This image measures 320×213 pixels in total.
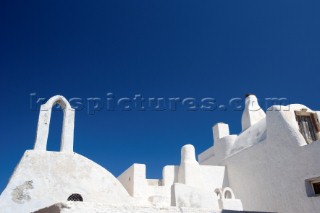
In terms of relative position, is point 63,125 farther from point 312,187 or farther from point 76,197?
point 312,187

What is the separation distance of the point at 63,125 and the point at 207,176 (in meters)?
9.11

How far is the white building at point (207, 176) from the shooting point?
318 inches

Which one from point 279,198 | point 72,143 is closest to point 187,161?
point 279,198

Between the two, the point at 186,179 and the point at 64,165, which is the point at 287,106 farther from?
the point at 64,165

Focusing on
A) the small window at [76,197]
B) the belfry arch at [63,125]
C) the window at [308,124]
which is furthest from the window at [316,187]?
the belfry arch at [63,125]

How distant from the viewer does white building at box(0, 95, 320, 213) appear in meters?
8.07

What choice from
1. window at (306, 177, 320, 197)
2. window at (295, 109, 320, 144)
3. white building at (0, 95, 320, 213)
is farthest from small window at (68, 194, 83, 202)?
window at (295, 109, 320, 144)

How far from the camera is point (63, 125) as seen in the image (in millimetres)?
9867

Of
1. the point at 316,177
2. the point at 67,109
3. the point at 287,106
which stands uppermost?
the point at 287,106

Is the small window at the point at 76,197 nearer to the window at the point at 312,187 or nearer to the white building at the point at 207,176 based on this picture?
the white building at the point at 207,176

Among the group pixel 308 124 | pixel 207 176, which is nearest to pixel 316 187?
pixel 308 124

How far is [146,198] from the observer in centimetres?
1523

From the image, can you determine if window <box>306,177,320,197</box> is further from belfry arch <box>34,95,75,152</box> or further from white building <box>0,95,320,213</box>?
belfry arch <box>34,95,75,152</box>

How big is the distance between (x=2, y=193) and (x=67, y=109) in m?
3.35
